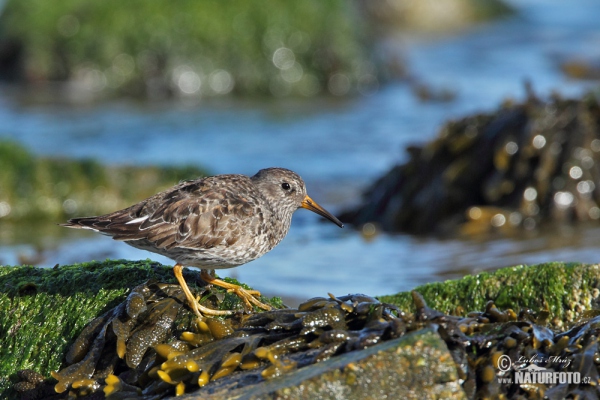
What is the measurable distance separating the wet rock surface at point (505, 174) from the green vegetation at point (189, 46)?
5736 mm

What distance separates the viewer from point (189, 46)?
43.2ft

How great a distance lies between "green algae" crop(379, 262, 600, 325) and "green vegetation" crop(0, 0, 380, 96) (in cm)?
913

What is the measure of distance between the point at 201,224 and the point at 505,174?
3993 millimetres

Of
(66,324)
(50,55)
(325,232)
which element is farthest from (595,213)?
(50,55)

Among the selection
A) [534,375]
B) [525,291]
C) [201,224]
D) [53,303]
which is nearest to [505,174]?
[525,291]

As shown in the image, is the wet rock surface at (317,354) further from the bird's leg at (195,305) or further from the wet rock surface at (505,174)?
the wet rock surface at (505,174)

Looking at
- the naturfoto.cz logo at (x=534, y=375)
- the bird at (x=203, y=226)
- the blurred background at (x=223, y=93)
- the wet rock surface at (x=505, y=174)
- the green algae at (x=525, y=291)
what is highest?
the blurred background at (x=223, y=93)

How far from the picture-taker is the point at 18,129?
11961 millimetres

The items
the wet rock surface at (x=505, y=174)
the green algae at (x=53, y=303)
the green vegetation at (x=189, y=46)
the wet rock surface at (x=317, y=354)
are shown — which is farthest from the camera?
the green vegetation at (x=189, y=46)

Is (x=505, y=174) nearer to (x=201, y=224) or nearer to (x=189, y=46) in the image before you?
(x=201, y=224)

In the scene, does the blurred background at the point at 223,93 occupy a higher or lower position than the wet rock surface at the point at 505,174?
higher

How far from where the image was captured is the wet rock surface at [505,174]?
7312 mm

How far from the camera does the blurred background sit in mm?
8820

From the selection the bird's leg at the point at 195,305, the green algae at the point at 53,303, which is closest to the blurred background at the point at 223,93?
the green algae at the point at 53,303
